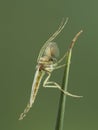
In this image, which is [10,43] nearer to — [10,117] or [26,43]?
[26,43]

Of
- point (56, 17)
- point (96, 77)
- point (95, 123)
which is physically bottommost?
point (95, 123)

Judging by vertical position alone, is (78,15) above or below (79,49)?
above

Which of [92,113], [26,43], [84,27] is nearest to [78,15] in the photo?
[84,27]

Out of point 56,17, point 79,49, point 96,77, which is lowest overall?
point 96,77

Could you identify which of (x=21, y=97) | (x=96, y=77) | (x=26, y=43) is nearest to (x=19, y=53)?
(x=26, y=43)

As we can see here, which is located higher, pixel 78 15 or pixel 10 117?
pixel 78 15

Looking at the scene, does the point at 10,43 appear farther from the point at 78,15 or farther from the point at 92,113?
the point at 92,113
